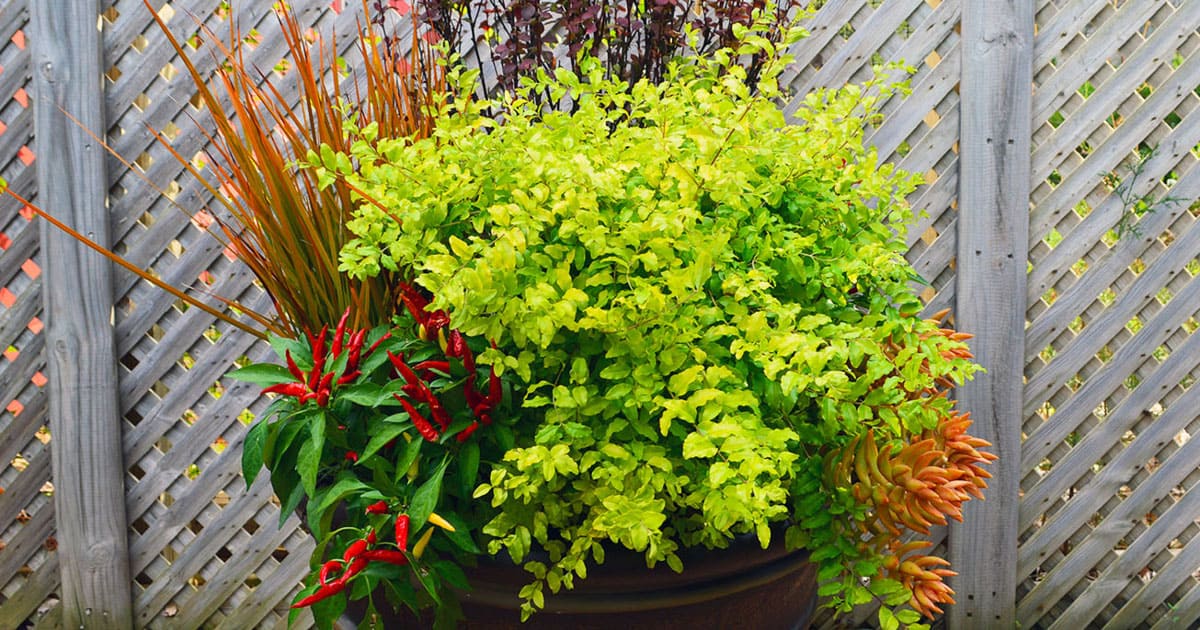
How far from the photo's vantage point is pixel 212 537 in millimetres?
2434

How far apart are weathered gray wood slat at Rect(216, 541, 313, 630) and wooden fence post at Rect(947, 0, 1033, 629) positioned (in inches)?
64.6

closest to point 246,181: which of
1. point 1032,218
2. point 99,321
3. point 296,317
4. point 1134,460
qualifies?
point 296,317

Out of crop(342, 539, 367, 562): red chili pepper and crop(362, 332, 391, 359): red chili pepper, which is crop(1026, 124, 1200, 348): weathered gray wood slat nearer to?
crop(362, 332, 391, 359): red chili pepper

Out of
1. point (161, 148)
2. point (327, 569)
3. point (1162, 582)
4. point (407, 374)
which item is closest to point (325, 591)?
point (327, 569)

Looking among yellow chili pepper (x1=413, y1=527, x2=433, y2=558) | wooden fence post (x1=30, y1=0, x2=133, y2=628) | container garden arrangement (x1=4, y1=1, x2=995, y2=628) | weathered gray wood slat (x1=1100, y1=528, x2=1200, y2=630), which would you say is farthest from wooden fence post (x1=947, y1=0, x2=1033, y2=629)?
wooden fence post (x1=30, y1=0, x2=133, y2=628)

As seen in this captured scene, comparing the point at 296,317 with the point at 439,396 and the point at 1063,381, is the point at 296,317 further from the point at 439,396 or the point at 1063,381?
the point at 1063,381

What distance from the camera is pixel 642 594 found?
112 centimetres

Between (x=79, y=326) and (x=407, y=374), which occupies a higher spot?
(x=407, y=374)

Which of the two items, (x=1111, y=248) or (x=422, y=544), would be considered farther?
(x=1111, y=248)

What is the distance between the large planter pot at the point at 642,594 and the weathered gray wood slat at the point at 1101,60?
1.64m

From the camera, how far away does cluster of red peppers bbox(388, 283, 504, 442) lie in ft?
3.71

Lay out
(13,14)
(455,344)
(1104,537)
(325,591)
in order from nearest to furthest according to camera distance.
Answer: (325,591) < (455,344) < (13,14) < (1104,537)

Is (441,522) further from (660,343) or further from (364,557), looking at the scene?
(660,343)

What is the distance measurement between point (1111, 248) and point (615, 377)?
71.3 inches
